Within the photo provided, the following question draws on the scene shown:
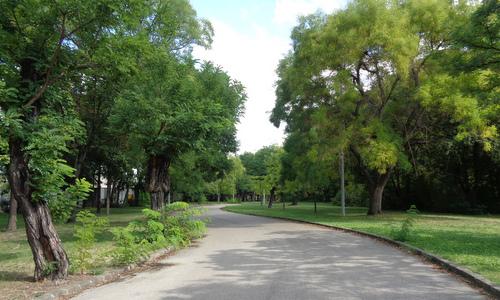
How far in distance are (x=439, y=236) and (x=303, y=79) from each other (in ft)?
42.5

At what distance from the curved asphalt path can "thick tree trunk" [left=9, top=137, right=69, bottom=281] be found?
43.3 inches

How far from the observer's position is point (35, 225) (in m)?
8.75

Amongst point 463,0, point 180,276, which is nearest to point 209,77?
point 180,276

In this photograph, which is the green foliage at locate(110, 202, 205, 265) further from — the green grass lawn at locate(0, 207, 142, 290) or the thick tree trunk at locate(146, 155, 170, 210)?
the thick tree trunk at locate(146, 155, 170, 210)

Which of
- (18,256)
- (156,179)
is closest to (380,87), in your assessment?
(156,179)

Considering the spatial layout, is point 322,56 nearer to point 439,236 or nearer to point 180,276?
point 439,236

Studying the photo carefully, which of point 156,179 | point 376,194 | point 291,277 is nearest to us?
point 291,277

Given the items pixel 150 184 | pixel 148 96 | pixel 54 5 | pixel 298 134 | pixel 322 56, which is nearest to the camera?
pixel 54 5

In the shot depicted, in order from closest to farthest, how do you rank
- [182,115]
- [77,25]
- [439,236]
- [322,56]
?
[77,25]
[439,236]
[182,115]
[322,56]

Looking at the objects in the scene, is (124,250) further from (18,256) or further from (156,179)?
(156,179)

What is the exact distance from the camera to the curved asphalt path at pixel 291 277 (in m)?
7.56

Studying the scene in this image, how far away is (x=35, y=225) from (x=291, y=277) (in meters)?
5.14

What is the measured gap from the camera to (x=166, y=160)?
2173 cm

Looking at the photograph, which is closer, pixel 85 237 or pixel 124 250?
pixel 85 237
